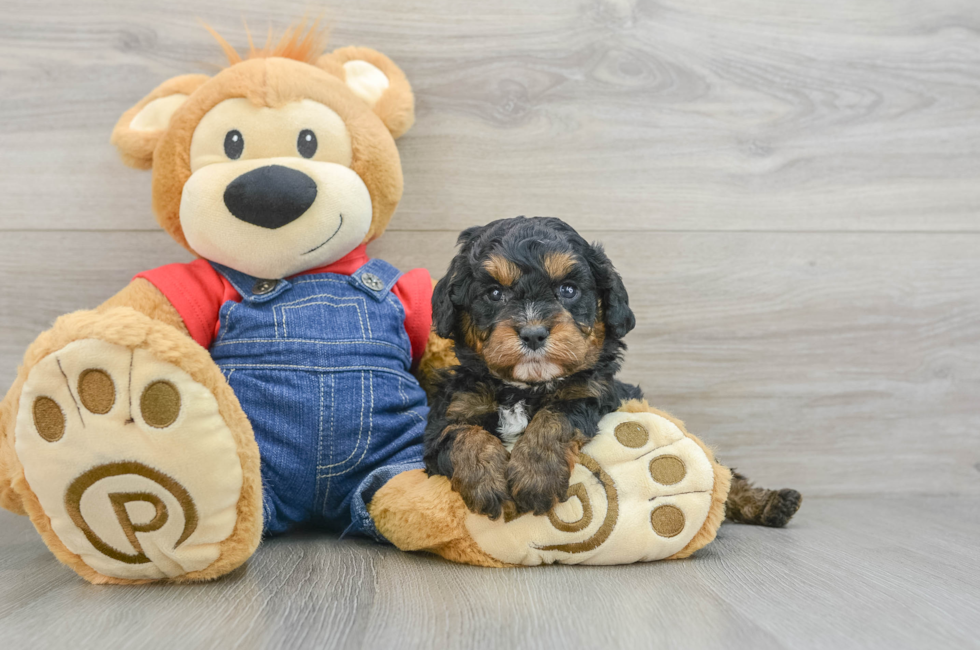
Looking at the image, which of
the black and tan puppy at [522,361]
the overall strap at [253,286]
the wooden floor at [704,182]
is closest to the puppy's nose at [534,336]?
the black and tan puppy at [522,361]

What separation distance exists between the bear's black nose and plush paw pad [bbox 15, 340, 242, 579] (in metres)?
0.52

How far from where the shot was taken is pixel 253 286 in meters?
1.70

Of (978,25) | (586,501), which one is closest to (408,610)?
(586,501)

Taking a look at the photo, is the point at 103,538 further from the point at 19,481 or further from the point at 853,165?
the point at 853,165

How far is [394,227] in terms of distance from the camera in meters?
2.19

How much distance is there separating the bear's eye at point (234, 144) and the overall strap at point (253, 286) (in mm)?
273

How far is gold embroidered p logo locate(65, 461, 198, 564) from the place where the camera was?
1.18 meters

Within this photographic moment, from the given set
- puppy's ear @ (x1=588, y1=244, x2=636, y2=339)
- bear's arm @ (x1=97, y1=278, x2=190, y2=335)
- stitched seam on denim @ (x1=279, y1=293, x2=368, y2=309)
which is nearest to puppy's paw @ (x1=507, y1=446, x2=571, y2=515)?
puppy's ear @ (x1=588, y1=244, x2=636, y2=339)

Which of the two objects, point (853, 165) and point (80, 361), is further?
point (853, 165)

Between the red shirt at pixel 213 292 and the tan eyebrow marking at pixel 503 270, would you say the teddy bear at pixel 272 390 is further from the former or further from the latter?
the tan eyebrow marking at pixel 503 270

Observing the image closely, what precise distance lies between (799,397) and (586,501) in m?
1.20

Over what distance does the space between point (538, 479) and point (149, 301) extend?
995 millimetres

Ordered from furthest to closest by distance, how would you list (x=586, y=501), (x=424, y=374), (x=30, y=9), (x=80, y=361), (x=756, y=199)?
(x=756, y=199) < (x=30, y=9) < (x=424, y=374) < (x=586, y=501) < (x=80, y=361)

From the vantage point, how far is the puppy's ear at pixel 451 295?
150cm
